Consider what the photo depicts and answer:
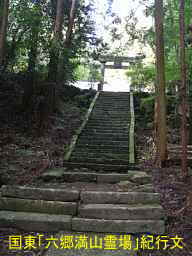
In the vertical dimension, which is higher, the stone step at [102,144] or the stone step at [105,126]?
the stone step at [105,126]

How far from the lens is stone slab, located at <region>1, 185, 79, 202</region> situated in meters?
4.78

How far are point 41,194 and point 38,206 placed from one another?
0.98ft

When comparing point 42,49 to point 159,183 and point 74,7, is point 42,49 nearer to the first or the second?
point 74,7

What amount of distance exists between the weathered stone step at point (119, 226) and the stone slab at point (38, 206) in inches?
13.1

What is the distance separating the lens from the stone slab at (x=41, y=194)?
15.7 feet

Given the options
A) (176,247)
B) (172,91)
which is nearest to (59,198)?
(176,247)

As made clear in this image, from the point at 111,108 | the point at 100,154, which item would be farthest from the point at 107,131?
the point at 111,108

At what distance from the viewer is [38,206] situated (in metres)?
4.57

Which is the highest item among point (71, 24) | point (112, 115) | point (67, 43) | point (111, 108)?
point (71, 24)

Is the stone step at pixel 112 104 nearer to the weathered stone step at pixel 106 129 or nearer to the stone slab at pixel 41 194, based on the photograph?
the weathered stone step at pixel 106 129

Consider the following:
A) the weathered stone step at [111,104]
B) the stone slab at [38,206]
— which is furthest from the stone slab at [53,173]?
the weathered stone step at [111,104]

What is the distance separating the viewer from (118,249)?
144 inches

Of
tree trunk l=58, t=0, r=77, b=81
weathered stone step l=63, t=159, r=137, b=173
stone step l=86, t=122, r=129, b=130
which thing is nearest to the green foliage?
stone step l=86, t=122, r=129, b=130

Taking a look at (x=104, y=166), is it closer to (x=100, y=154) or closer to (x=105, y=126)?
(x=100, y=154)
